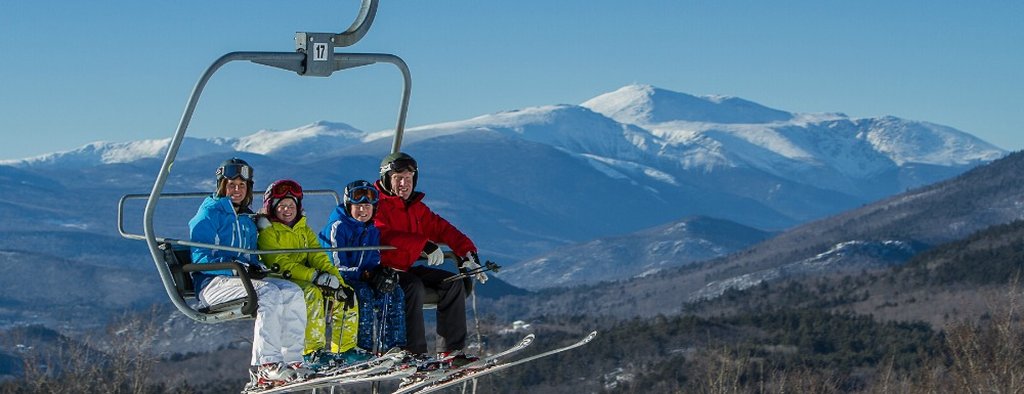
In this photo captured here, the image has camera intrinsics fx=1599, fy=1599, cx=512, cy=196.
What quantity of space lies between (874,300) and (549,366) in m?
40.6

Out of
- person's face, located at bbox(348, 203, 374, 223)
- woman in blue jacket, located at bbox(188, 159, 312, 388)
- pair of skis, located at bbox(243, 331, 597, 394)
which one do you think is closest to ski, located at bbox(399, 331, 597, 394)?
pair of skis, located at bbox(243, 331, 597, 394)

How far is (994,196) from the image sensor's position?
191 metres

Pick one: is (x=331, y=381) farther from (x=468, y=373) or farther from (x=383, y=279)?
(x=383, y=279)

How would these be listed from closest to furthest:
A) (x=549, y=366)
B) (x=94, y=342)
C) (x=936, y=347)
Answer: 1. (x=936, y=347)
2. (x=549, y=366)
3. (x=94, y=342)

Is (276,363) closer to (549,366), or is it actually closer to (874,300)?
(549,366)

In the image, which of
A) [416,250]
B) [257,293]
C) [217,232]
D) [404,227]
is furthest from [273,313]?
[404,227]

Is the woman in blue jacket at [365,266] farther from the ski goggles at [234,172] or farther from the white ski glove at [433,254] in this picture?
the ski goggles at [234,172]

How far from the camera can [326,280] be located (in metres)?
9.60

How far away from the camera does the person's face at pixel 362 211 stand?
10.0m

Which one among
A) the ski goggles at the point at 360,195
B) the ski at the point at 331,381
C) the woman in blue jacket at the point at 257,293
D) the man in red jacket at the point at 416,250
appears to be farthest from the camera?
the man in red jacket at the point at 416,250

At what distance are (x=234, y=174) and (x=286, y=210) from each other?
0.39 metres

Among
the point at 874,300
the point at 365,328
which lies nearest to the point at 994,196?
the point at 874,300

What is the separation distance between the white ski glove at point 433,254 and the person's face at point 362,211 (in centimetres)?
58


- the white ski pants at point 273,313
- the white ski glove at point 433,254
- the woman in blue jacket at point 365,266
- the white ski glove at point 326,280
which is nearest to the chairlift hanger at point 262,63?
the white ski pants at point 273,313
